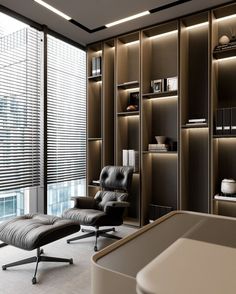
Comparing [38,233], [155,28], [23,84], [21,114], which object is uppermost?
[155,28]

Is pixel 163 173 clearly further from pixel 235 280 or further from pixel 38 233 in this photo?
pixel 235 280

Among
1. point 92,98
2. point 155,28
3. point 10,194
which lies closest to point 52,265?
point 10,194

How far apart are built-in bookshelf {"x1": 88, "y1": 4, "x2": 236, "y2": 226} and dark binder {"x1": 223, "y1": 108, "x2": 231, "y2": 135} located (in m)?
0.01

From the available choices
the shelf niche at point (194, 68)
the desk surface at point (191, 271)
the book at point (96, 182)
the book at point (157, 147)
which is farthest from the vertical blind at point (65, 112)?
the desk surface at point (191, 271)

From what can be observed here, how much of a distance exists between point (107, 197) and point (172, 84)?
180 centimetres

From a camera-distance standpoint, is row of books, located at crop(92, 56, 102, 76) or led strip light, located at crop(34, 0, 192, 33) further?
row of books, located at crop(92, 56, 102, 76)

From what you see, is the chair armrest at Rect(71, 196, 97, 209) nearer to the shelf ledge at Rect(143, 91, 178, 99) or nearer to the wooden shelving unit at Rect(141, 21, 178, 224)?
the wooden shelving unit at Rect(141, 21, 178, 224)

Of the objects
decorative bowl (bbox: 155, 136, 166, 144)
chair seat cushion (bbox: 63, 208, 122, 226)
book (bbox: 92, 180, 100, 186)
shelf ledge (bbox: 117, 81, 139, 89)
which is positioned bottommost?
chair seat cushion (bbox: 63, 208, 122, 226)

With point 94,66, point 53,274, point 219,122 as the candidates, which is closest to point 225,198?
point 219,122

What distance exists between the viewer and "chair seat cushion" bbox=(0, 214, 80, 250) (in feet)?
7.25

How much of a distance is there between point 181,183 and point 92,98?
6.92ft

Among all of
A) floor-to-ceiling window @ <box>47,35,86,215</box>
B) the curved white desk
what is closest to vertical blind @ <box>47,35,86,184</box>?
floor-to-ceiling window @ <box>47,35,86,215</box>

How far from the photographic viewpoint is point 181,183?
343cm

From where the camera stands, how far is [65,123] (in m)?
4.16
